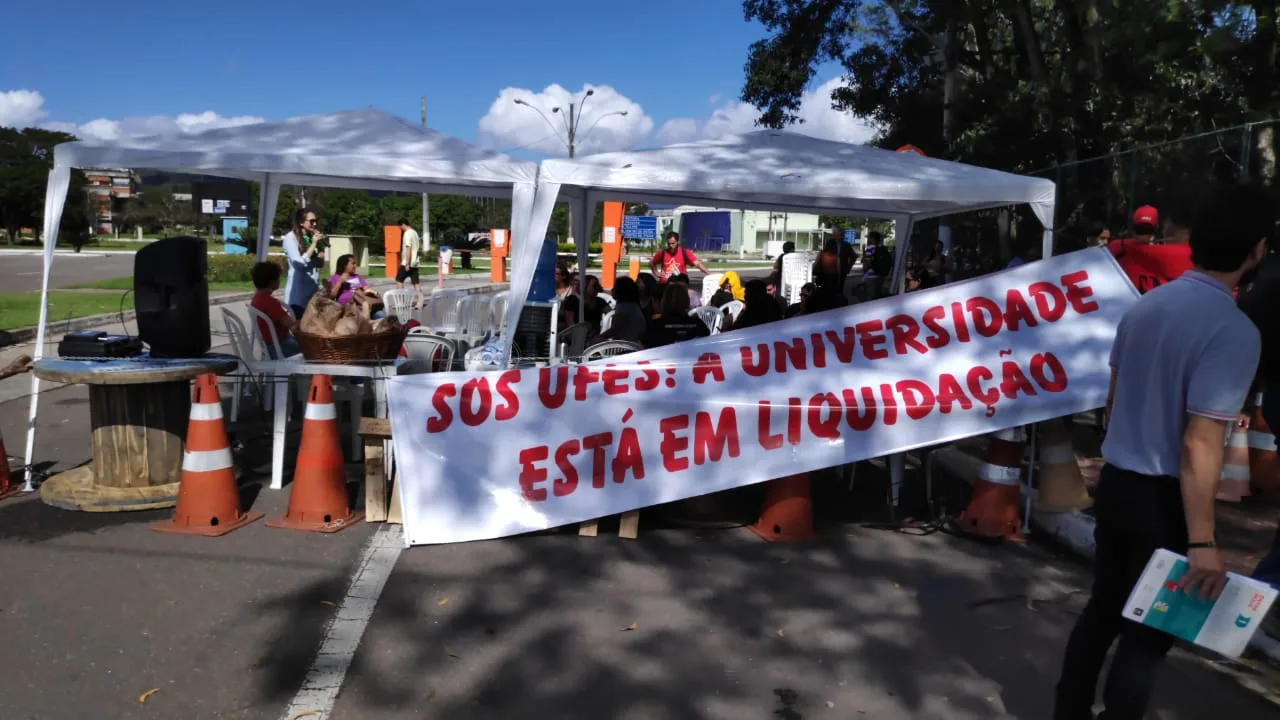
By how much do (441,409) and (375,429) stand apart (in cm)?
57

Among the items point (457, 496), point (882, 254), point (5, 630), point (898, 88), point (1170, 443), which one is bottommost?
point (5, 630)

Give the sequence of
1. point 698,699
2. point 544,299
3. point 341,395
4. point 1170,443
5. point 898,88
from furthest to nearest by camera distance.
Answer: point 898,88 → point 544,299 → point 341,395 → point 698,699 → point 1170,443

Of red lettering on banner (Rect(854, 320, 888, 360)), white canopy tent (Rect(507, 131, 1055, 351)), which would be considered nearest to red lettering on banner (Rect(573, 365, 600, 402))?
white canopy tent (Rect(507, 131, 1055, 351))

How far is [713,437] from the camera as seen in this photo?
225 inches

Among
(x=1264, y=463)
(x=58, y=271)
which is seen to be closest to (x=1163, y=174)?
(x=1264, y=463)

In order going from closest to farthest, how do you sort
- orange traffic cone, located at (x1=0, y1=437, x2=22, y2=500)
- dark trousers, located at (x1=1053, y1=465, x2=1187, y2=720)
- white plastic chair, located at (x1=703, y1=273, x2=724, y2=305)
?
dark trousers, located at (x1=1053, y1=465, x2=1187, y2=720)
orange traffic cone, located at (x1=0, y1=437, x2=22, y2=500)
white plastic chair, located at (x1=703, y1=273, x2=724, y2=305)

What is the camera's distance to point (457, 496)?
5605 mm

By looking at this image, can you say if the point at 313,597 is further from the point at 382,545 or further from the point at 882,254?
the point at 882,254

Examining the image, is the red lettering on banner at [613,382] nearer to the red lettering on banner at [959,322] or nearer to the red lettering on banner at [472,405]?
the red lettering on banner at [472,405]

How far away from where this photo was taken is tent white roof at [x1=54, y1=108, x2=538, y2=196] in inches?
261

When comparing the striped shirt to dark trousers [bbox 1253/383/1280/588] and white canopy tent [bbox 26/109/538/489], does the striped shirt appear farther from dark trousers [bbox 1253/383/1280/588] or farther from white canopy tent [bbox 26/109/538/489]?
white canopy tent [bbox 26/109/538/489]

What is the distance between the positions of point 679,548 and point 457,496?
53.4 inches

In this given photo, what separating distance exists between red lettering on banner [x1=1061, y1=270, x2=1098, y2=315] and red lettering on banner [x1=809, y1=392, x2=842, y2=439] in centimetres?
169

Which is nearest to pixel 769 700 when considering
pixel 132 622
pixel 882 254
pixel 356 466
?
pixel 132 622
